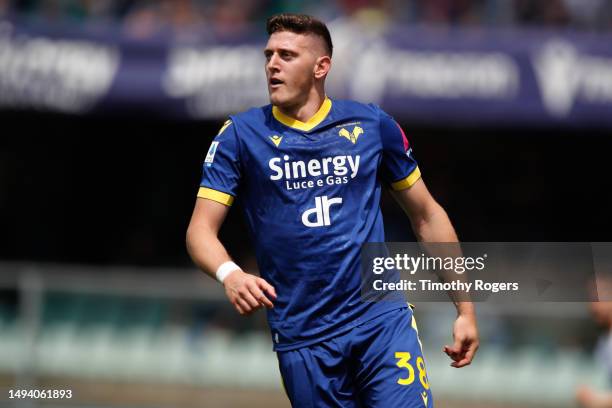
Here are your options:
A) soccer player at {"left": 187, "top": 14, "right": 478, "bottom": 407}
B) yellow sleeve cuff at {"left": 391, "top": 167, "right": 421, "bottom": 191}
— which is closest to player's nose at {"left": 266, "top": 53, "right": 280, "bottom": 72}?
soccer player at {"left": 187, "top": 14, "right": 478, "bottom": 407}

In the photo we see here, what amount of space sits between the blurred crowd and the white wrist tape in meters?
8.17

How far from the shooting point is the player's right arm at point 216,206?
550cm

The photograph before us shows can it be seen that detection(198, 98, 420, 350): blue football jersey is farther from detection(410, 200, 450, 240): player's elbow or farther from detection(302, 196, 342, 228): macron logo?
detection(410, 200, 450, 240): player's elbow

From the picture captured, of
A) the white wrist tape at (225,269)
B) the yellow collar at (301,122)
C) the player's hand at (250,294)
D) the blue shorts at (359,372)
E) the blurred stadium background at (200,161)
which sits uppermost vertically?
the blurred stadium background at (200,161)

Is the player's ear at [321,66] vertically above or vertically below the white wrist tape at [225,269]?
above

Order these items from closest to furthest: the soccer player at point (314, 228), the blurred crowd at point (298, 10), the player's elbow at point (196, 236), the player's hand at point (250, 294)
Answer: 1. the player's hand at point (250, 294)
2. the player's elbow at point (196, 236)
3. the soccer player at point (314, 228)
4. the blurred crowd at point (298, 10)

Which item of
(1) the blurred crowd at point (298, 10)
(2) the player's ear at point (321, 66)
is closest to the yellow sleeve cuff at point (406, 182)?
(2) the player's ear at point (321, 66)

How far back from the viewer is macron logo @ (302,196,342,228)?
228 inches

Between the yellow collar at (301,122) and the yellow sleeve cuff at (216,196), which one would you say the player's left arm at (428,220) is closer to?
the yellow collar at (301,122)

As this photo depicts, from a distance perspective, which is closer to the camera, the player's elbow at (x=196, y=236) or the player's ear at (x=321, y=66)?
the player's elbow at (x=196, y=236)

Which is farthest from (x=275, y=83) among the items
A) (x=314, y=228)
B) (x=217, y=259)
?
(x=217, y=259)

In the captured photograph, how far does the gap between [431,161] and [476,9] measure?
7.09 ft

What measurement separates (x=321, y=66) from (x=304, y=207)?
750 millimetres

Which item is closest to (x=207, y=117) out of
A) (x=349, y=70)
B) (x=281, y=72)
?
(x=349, y=70)
